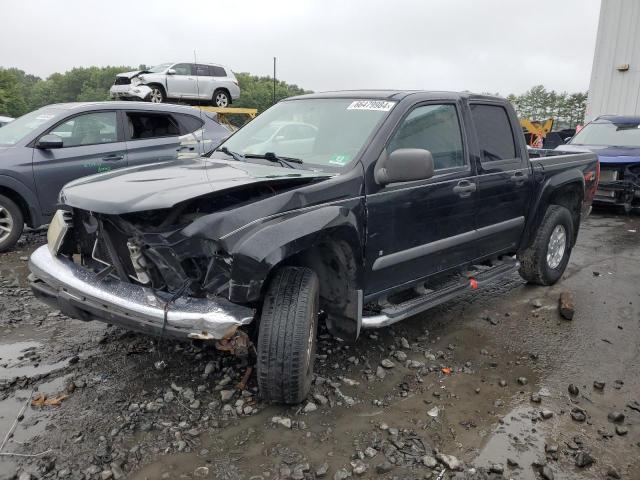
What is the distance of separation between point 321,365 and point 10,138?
200 inches

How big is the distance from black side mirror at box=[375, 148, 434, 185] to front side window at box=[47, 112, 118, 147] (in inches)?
188

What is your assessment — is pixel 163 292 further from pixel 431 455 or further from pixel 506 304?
pixel 506 304

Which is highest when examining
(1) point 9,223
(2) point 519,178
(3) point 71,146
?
(3) point 71,146

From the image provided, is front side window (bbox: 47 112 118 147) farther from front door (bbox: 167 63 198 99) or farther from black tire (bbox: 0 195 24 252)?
front door (bbox: 167 63 198 99)

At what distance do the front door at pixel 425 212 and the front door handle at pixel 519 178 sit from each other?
24.9 inches

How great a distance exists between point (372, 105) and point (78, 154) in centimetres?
431

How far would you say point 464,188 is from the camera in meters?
3.88

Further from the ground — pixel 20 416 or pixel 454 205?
pixel 454 205

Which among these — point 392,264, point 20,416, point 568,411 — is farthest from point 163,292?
point 568,411

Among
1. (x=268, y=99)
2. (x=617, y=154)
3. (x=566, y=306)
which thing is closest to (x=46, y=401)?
(x=566, y=306)

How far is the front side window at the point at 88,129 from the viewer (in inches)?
252

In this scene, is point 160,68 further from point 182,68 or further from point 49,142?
point 49,142

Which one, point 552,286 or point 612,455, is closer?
point 612,455

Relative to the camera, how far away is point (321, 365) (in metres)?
3.50
